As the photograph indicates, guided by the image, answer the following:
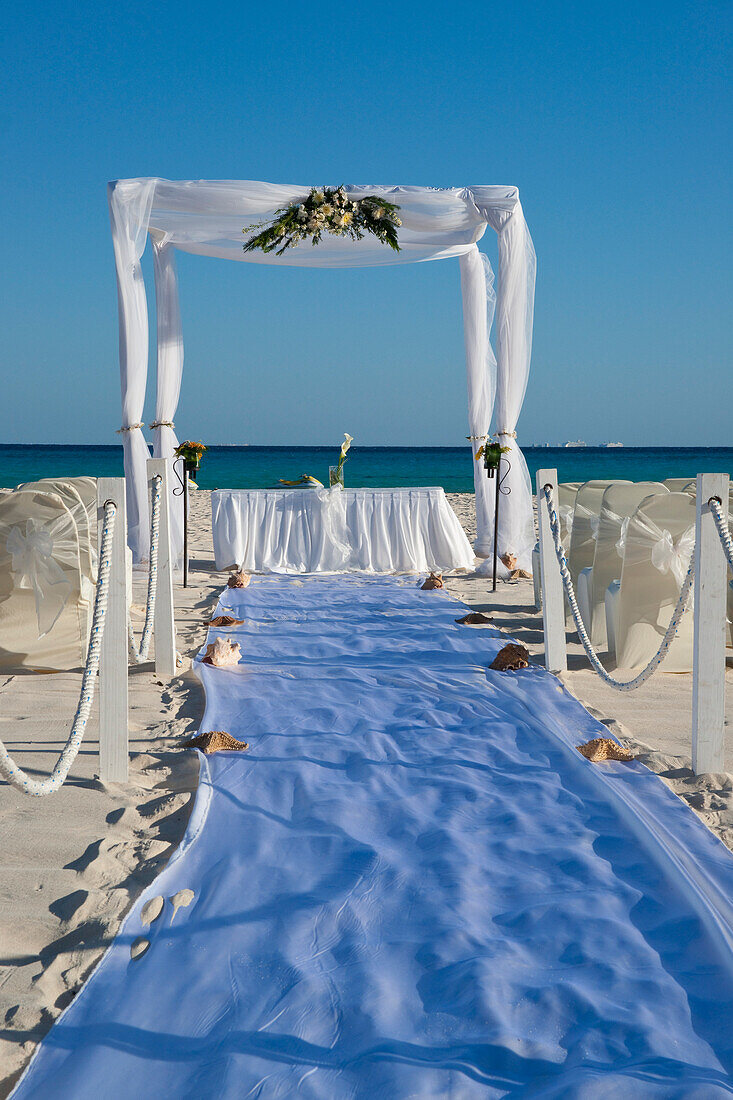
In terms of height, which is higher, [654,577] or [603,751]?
[654,577]

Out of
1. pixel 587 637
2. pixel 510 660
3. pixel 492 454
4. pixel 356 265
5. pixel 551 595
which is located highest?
pixel 356 265

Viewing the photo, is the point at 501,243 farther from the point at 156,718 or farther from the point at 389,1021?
the point at 389,1021

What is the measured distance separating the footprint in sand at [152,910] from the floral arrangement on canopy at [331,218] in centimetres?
618

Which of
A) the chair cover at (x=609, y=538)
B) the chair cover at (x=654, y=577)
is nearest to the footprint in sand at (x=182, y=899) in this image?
the chair cover at (x=654, y=577)

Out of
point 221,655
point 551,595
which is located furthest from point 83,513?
point 551,595

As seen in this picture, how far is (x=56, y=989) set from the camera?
185cm

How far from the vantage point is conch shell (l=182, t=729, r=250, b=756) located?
3320mm

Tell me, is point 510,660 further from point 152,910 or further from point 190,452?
point 190,452

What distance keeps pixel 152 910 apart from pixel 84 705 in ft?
2.66

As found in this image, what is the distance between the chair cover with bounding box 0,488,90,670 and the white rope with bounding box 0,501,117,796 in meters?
1.67

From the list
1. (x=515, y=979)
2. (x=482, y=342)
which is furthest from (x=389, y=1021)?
(x=482, y=342)

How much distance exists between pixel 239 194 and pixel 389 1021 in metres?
6.87

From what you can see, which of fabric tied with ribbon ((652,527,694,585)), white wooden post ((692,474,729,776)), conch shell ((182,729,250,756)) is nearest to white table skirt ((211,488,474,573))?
fabric tied with ribbon ((652,527,694,585))

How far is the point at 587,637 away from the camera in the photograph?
14.1 ft
